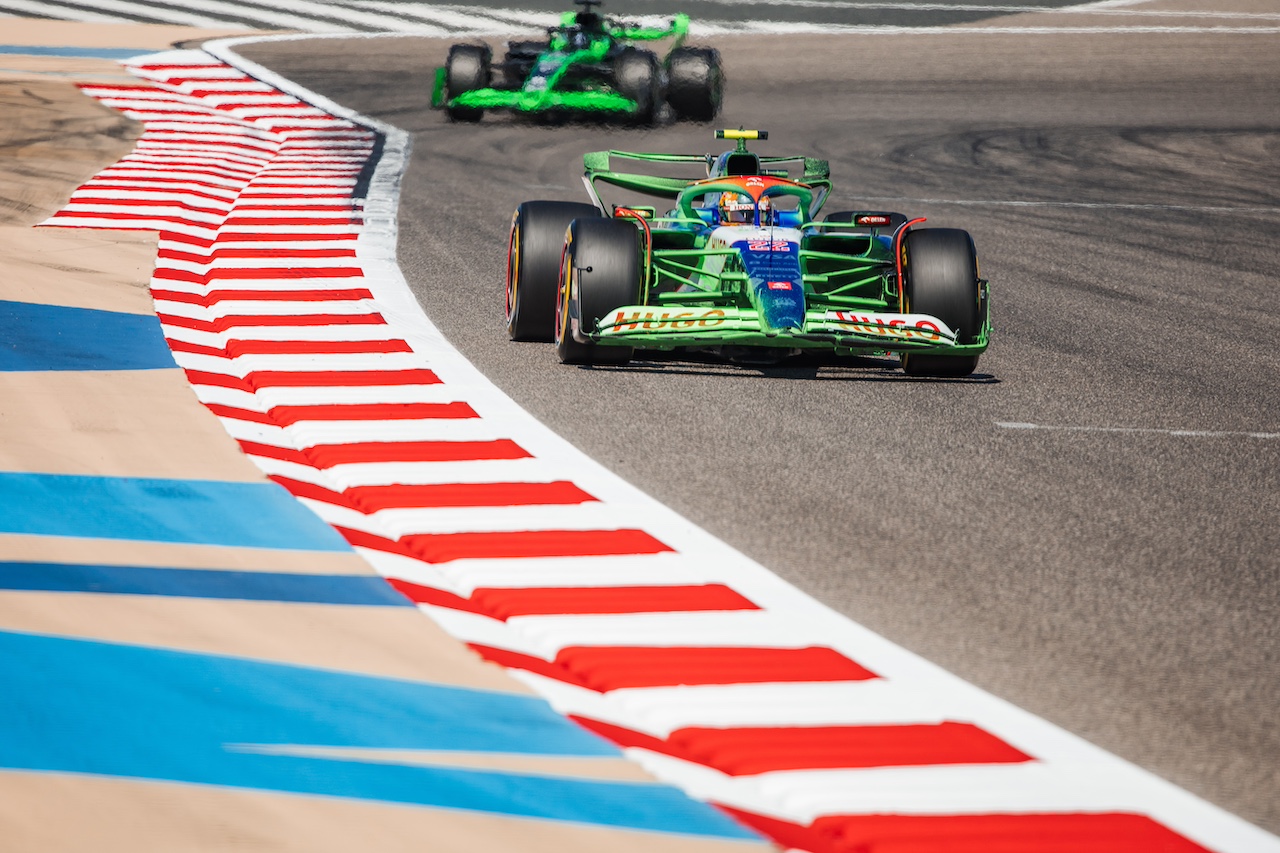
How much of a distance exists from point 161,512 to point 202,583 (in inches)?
26.8

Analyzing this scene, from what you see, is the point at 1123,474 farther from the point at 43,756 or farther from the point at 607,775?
the point at 43,756

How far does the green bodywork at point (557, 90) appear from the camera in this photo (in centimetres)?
1723

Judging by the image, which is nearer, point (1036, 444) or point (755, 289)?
point (1036, 444)

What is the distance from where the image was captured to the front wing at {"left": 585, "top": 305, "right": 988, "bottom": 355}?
6.81 meters

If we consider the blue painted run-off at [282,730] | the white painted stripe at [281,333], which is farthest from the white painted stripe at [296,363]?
the blue painted run-off at [282,730]

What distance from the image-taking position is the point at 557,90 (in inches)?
689

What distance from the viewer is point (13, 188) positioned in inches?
465

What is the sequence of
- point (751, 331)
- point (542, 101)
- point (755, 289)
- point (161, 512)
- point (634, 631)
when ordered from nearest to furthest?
point (634, 631) < point (161, 512) < point (751, 331) < point (755, 289) < point (542, 101)

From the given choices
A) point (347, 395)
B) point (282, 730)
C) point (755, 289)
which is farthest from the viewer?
point (755, 289)

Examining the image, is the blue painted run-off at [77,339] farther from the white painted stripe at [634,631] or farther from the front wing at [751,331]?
the white painted stripe at [634,631]

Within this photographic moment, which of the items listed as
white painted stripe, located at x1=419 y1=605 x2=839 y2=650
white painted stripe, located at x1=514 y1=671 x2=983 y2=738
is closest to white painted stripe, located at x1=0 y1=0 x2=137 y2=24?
white painted stripe, located at x1=419 y1=605 x2=839 y2=650

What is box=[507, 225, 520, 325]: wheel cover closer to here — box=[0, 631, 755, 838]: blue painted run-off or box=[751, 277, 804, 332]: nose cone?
box=[751, 277, 804, 332]: nose cone

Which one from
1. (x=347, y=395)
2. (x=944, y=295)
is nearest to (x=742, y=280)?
(x=944, y=295)

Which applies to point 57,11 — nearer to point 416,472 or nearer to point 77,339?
point 77,339
